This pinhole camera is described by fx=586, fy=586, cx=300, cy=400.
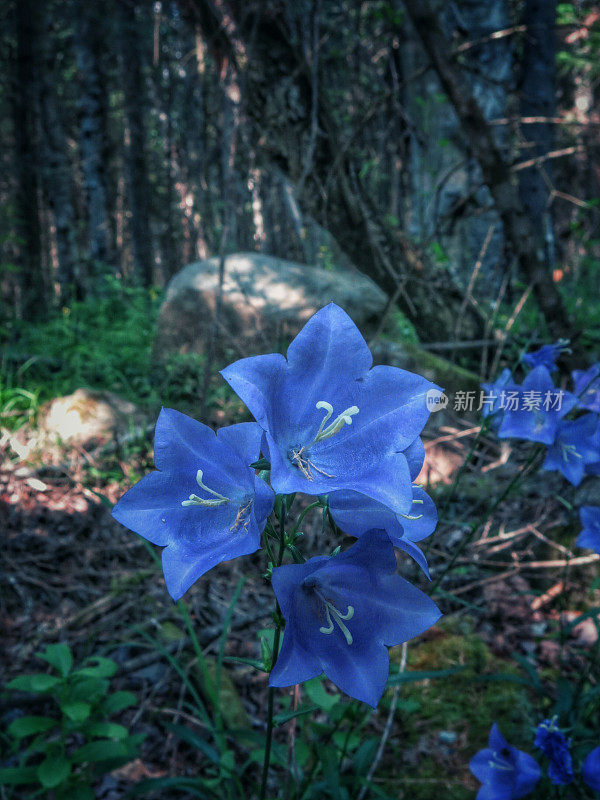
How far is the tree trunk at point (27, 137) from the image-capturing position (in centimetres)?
795

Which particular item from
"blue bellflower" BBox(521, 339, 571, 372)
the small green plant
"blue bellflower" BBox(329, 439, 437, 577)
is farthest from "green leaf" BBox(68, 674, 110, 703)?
"blue bellflower" BBox(521, 339, 571, 372)

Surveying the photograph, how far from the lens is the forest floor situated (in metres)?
1.92

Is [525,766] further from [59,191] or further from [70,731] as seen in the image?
[59,191]

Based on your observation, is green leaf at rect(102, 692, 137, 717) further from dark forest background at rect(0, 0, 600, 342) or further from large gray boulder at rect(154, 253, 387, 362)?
large gray boulder at rect(154, 253, 387, 362)

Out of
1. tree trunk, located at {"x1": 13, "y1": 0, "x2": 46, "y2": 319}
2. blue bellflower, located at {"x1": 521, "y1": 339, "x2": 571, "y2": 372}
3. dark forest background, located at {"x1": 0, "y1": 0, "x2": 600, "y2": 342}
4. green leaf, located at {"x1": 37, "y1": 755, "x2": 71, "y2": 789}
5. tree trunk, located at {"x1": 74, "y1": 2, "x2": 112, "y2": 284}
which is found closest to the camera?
green leaf, located at {"x1": 37, "y1": 755, "x2": 71, "y2": 789}

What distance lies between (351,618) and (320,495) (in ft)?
0.62

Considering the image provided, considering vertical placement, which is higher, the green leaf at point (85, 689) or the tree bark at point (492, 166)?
the tree bark at point (492, 166)

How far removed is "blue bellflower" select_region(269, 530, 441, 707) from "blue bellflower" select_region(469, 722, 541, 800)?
0.92 m

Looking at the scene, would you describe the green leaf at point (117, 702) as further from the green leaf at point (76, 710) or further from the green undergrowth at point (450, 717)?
the green undergrowth at point (450, 717)

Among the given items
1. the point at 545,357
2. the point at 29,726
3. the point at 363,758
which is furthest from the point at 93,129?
the point at 363,758

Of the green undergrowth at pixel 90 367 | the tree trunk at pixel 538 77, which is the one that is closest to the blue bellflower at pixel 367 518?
the green undergrowth at pixel 90 367

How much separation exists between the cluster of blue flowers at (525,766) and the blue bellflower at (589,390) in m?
0.80

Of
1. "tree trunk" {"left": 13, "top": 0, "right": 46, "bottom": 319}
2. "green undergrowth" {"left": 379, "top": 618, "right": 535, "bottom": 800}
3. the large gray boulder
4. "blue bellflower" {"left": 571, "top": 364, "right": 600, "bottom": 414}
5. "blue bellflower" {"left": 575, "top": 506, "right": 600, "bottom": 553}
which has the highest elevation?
"tree trunk" {"left": 13, "top": 0, "right": 46, "bottom": 319}

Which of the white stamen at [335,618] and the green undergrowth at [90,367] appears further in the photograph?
the green undergrowth at [90,367]
